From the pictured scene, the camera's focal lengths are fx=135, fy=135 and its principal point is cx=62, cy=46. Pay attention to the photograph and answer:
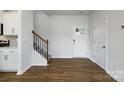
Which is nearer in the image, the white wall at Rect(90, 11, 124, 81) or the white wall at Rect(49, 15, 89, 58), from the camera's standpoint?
the white wall at Rect(90, 11, 124, 81)

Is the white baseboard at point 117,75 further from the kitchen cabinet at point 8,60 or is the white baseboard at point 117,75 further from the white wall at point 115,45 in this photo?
the kitchen cabinet at point 8,60

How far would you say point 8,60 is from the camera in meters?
4.63

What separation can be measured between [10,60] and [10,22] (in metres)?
1.37

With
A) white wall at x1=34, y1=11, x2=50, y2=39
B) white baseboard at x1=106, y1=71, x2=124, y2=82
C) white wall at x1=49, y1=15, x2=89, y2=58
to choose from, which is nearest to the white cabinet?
white wall at x1=34, y1=11, x2=50, y2=39

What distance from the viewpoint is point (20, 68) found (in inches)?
176

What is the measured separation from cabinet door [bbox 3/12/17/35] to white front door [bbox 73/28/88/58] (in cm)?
441

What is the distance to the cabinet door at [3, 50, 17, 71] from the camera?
4590 mm

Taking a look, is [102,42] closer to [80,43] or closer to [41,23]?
[80,43]

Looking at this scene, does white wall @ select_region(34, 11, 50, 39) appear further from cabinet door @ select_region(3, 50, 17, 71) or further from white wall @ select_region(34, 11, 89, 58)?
cabinet door @ select_region(3, 50, 17, 71)
